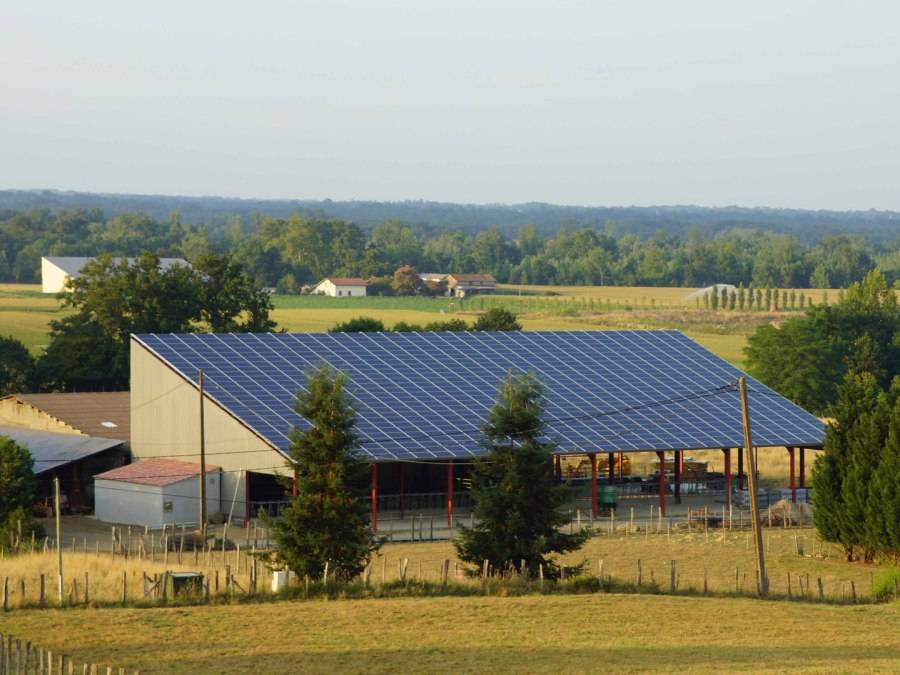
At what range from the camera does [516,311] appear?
163m

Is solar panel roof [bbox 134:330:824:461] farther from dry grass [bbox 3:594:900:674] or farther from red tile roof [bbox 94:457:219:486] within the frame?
dry grass [bbox 3:594:900:674]

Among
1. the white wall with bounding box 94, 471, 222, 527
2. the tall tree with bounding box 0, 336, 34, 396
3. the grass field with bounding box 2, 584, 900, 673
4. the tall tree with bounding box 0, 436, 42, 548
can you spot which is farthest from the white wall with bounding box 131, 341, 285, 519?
the tall tree with bounding box 0, 336, 34, 396

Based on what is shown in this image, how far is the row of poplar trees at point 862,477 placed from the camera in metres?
49.8

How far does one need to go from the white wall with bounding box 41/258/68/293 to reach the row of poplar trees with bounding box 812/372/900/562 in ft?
440

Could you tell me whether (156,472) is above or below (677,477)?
above

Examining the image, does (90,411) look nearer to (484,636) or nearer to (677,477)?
(677,477)

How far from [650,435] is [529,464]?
17.7 m

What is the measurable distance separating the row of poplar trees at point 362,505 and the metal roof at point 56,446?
18.8m

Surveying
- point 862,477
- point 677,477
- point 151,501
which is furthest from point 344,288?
point 862,477

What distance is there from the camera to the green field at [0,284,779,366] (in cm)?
13312

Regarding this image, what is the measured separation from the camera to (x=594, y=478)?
2309 inches

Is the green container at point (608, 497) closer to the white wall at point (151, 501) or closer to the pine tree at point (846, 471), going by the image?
the pine tree at point (846, 471)

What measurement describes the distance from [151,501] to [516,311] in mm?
107063

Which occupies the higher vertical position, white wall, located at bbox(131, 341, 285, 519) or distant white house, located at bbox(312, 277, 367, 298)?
distant white house, located at bbox(312, 277, 367, 298)
